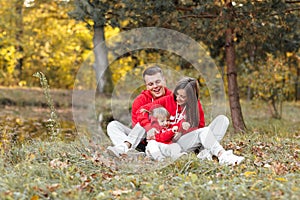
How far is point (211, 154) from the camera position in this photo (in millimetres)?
5301

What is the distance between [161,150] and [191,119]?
0.46m

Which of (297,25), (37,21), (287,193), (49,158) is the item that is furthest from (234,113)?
(37,21)

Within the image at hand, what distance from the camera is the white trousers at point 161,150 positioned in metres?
5.12

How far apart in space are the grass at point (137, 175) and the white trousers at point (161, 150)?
190mm

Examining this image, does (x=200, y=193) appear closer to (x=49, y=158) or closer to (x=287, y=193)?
(x=287, y=193)

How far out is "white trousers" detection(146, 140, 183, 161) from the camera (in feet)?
16.8

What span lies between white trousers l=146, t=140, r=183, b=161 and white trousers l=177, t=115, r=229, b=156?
4.8 inches

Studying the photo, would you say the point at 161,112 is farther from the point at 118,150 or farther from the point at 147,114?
the point at 118,150

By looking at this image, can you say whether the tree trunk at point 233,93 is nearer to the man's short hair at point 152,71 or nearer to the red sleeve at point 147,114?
the man's short hair at point 152,71

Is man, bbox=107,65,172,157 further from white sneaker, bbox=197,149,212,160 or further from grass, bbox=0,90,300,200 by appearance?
white sneaker, bbox=197,149,212,160

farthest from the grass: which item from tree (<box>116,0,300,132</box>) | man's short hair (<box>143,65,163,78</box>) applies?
tree (<box>116,0,300,132</box>)

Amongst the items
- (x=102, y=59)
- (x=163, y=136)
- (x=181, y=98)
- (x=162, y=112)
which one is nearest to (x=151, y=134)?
(x=163, y=136)

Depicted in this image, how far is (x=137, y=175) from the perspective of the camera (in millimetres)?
4520

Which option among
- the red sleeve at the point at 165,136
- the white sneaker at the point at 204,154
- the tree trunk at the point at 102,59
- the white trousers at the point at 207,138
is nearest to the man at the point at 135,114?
the red sleeve at the point at 165,136
